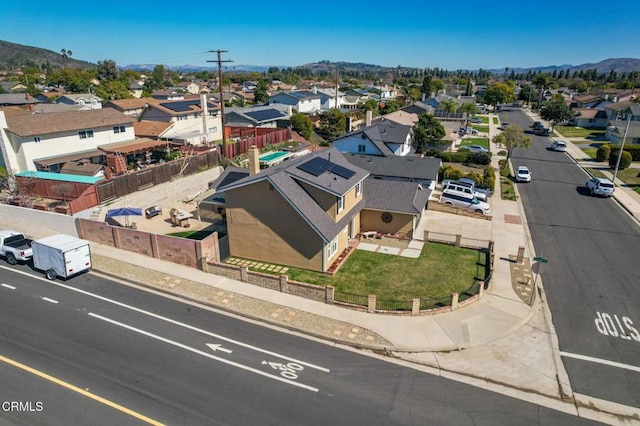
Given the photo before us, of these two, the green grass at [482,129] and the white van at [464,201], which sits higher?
the green grass at [482,129]

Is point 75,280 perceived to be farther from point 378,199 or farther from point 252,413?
point 378,199

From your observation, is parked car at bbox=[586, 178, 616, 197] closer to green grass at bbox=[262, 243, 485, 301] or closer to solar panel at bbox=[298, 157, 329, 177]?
green grass at bbox=[262, 243, 485, 301]

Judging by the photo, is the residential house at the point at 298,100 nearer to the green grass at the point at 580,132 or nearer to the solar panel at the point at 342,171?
the green grass at the point at 580,132

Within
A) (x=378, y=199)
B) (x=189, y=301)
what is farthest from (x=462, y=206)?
(x=189, y=301)

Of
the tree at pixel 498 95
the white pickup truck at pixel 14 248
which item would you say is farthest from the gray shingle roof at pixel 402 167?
the tree at pixel 498 95

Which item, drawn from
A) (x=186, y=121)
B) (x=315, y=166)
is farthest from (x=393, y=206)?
Answer: (x=186, y=121)
